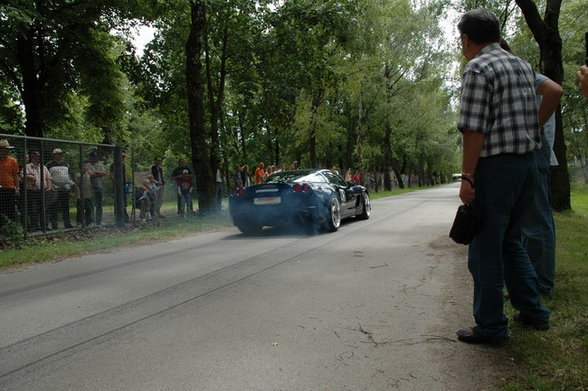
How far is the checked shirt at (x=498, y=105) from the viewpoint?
119 inches

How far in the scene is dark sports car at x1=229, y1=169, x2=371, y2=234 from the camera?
982 cm

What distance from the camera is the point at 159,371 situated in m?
2.95

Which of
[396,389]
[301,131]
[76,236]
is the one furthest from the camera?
[301,131]

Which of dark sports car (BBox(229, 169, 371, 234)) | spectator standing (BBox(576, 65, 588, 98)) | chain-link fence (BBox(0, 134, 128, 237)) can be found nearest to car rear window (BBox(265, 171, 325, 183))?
dark sports car (BBox(229, 169, 371, 234))

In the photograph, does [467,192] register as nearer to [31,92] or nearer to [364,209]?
[364,209]

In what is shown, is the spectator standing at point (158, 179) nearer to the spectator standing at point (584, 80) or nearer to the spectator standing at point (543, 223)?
the spectator standing at point (543, 223)

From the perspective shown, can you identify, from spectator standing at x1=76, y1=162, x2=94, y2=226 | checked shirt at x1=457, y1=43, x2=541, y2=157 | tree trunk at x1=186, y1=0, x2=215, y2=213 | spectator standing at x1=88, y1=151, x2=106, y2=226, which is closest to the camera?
checked shirt at x1=457, y1=43, x2=541, y2=157

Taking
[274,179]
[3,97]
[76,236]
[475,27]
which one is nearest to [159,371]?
[475,27]

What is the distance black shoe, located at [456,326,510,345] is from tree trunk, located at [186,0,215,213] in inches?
480

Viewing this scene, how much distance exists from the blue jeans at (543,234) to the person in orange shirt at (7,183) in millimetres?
8959

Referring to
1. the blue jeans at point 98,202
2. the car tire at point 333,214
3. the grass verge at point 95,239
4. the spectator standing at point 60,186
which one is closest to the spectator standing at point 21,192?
the grass verge at point 95,239

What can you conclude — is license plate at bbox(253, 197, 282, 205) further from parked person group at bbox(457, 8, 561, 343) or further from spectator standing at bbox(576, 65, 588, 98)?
spectator standing at bbox(576, 65, 588, 98)

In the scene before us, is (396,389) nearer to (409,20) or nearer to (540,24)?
(540,24)

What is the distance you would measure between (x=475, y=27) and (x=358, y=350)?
228 cm
